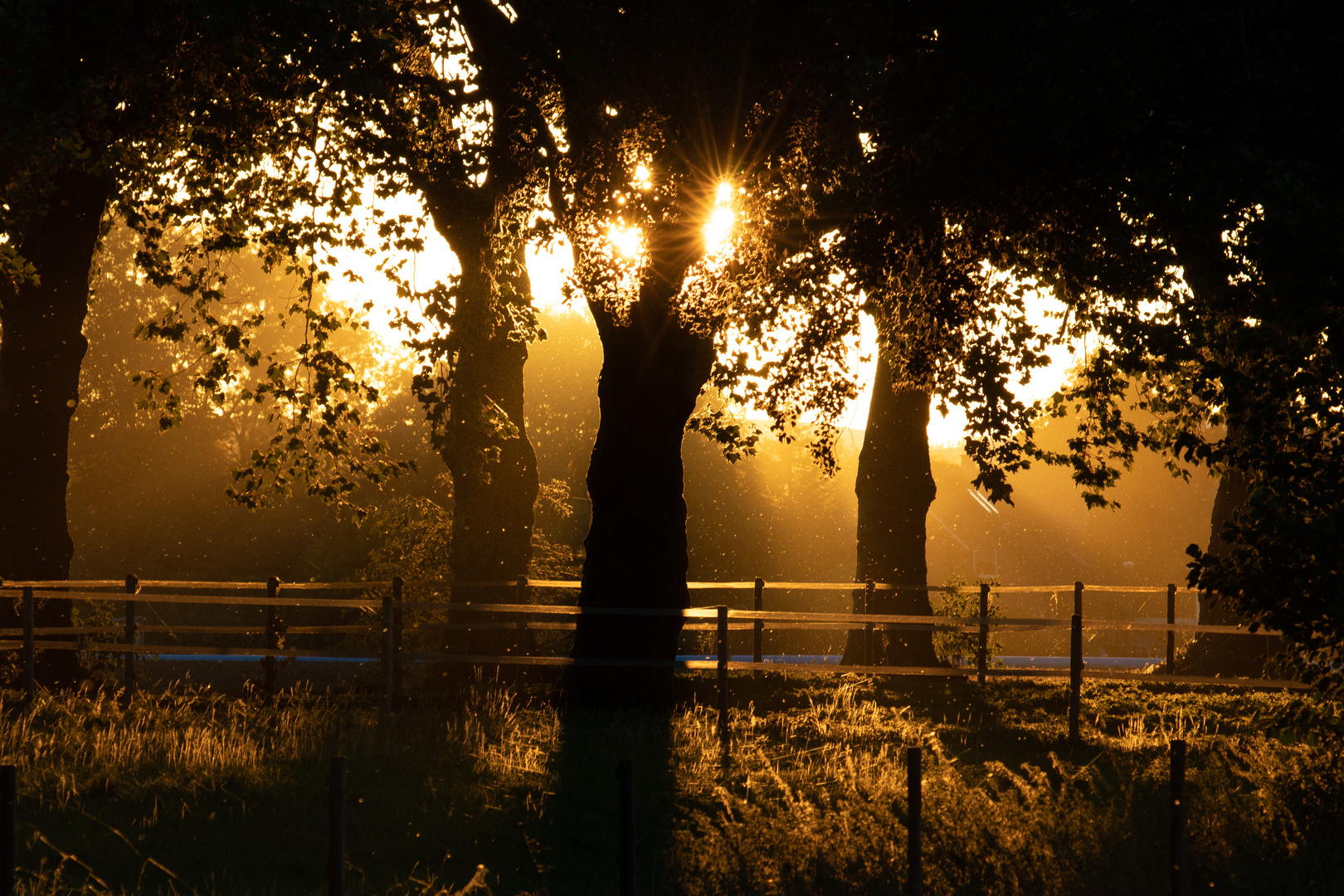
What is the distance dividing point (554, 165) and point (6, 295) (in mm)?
8679

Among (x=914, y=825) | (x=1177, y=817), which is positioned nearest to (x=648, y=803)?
(x=914, y=825)

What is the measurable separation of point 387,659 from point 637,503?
347cm

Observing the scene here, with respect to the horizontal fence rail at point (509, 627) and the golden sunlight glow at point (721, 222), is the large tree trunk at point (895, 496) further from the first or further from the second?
the golden sunlight glow at point (721, 222)

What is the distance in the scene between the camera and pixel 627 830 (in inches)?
229

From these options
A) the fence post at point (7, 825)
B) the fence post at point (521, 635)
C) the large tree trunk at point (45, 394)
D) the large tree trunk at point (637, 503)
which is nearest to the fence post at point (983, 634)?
the large tree trunk at point (637, 503)

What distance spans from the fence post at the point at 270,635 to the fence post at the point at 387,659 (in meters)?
2.33

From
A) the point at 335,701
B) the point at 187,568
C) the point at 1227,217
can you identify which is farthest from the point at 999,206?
the point at 187,568

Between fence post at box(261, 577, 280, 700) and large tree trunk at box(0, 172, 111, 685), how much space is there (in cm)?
262

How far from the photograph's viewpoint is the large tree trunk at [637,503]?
16.5m

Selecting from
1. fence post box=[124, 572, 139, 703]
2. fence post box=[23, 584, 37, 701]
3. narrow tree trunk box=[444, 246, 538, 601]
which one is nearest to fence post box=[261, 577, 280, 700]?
fence post box=[124, 572, 139, 703]

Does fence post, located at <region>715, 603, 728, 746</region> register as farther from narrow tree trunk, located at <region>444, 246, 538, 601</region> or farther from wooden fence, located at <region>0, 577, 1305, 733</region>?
narrow tree trunk, located at <region>444, 246, 538, 601</region>

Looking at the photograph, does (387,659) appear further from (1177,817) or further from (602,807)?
(1177,817)

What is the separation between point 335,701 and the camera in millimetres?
18141

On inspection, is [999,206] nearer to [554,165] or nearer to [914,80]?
[914,80]
